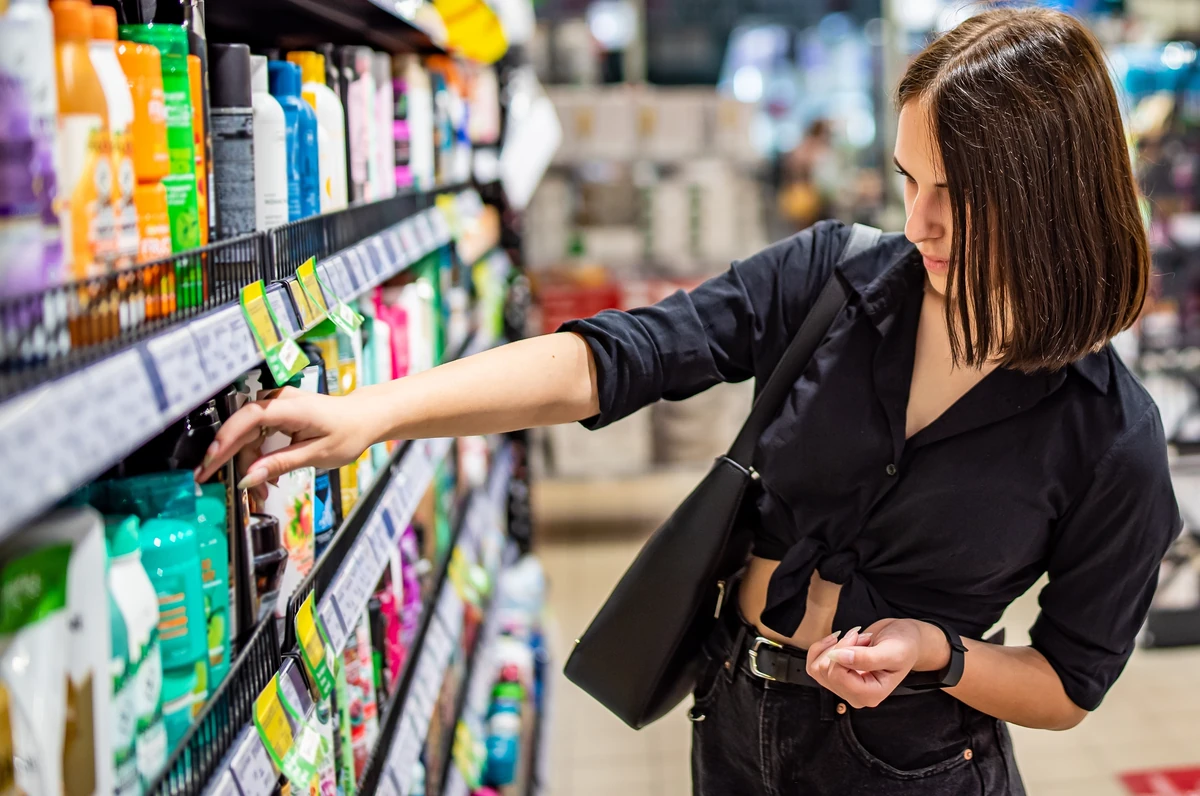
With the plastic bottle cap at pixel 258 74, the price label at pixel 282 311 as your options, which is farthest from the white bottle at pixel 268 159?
the price label at pixel 282 311

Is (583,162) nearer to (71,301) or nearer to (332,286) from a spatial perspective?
(332,286)

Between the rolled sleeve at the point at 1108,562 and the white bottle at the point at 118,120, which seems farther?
the rolled sleeve at the point at 1108,562

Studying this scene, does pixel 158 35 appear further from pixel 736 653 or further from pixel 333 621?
pixel 736 653

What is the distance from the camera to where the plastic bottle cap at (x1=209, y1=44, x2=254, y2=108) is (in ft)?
3.85

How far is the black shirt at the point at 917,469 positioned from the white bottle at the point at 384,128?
68 centimetres

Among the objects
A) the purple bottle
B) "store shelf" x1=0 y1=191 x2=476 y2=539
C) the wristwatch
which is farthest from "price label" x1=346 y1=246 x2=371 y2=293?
the wristwatch

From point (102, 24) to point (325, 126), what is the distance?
2.00ft

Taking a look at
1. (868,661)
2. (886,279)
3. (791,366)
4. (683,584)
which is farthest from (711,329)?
(868,661)

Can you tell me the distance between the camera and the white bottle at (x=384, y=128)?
1.85m

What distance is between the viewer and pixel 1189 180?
4.11 meters

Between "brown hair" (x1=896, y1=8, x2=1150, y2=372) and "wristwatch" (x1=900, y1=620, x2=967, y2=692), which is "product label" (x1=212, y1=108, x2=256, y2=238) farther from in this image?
"wristwatch" (x1=900, y1=620, x2=967, y2=692)

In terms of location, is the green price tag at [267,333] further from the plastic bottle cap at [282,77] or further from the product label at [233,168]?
the plastic bottle cap at [282,77]

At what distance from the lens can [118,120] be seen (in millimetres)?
888

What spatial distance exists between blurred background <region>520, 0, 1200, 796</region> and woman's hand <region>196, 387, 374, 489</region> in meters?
0.92
